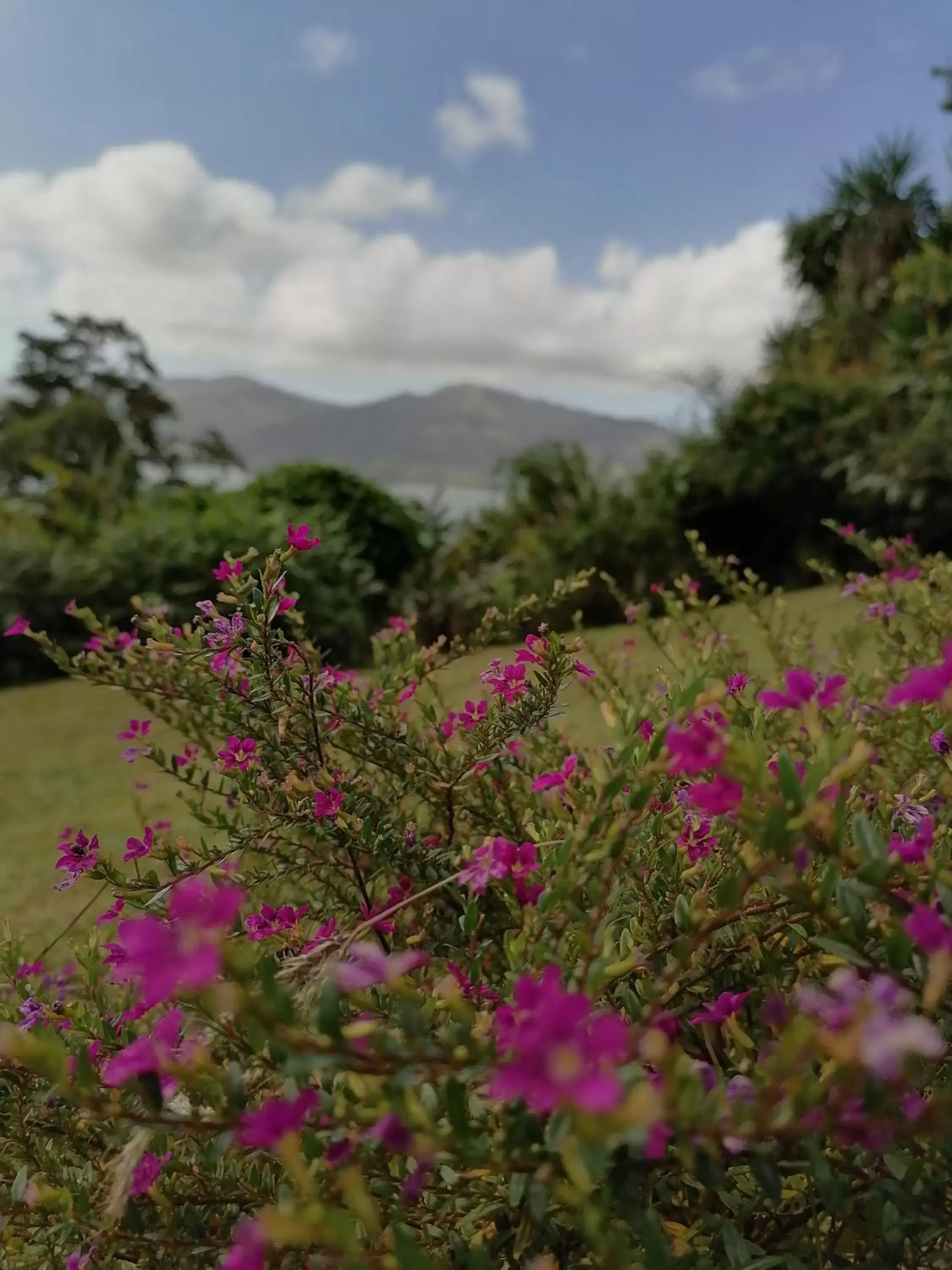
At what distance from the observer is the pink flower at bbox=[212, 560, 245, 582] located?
116 centimetres

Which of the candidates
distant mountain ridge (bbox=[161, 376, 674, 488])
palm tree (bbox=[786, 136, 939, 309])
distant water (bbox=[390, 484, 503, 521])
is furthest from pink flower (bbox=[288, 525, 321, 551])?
distant mountain ridge (bbox=[161, 376, 674, 488])

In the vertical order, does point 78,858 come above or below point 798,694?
below

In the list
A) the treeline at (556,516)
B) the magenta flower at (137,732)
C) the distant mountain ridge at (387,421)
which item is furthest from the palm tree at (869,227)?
the distant mountain ridge at (387,421)

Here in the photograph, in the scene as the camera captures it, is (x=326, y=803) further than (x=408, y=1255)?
Yes

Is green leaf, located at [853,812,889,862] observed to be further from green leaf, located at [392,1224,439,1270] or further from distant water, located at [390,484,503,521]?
distant water, located at [390,484,503,521]

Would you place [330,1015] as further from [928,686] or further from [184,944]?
[928,686]

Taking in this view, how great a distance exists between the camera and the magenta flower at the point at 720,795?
22.9 inches

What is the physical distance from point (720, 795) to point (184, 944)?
0.35 metres

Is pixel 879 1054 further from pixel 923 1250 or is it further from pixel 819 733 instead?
pixel 923 1250

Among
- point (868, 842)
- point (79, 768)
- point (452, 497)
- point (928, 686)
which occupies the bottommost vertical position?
point (79, 768)

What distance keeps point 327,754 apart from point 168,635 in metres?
0.30

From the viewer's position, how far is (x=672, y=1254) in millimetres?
724

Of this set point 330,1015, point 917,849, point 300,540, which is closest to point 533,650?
point 300,540

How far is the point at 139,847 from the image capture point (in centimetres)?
117
